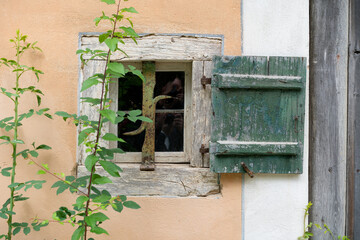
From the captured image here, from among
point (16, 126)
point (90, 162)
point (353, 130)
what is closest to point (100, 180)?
point (90, 162)

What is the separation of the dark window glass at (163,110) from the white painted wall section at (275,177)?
0.55 metres

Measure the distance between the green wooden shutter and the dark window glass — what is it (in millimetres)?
359

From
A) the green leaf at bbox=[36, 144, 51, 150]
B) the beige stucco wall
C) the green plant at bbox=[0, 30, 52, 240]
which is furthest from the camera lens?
the beige stucco wall

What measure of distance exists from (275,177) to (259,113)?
452mm

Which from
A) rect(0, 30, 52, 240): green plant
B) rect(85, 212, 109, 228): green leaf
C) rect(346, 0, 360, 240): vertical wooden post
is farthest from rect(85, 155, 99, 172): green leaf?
rect(346, 0, 360, 240): vertical wooden post

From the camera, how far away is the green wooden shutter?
7.47ft

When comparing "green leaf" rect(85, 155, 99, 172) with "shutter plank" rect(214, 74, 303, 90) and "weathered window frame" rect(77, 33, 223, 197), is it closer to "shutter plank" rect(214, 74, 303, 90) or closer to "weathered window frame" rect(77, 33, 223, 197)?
"weathered window frame" rect(77, 33, 223, 197)

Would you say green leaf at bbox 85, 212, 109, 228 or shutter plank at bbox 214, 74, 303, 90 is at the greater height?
shutter plank at bbox 214, 74, 303, 90

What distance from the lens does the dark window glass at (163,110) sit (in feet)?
8.42

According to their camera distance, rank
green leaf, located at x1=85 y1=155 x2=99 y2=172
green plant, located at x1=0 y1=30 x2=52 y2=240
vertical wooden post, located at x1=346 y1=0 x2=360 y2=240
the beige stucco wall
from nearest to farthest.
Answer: green leaf, located at x1=85 y1=155 x2=99 y2=172, green plant, located at x1=0 y1=30 x2=52 y2=240, the beige stucco wall, vertical wooden post, located at x1=346 y1=0 x2=360 y2=240

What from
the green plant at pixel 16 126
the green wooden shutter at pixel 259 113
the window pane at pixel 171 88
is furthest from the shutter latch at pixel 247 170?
the green plant at pixel 16 126

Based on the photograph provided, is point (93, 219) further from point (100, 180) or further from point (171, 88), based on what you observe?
point (171, 88)

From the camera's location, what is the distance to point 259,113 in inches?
91.2

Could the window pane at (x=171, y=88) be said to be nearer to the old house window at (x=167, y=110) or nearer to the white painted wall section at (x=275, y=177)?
the old house window at (x=167, y=110)
